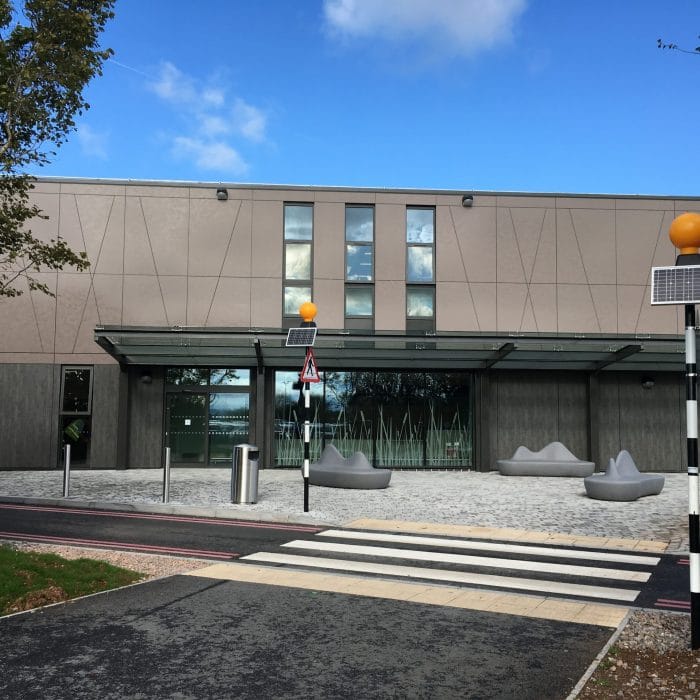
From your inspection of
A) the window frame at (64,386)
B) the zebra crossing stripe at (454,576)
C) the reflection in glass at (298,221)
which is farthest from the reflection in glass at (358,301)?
the zebra crossing stripe at (454,576)

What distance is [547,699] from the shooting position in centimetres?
443

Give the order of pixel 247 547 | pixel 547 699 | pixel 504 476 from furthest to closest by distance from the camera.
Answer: pixel 504 476 → pixel 247 547 → pixel 547 699

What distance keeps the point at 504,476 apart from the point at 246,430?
8100mm

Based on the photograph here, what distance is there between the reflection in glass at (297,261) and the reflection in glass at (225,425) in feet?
14.3

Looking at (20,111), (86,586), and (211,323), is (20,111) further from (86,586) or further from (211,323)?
(211,323)

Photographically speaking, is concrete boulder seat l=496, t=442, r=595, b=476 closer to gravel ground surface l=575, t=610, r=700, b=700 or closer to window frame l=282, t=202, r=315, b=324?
window frame l=282, t=202, r=315, b=324

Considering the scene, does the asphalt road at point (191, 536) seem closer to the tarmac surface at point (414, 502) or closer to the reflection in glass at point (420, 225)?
the tarmac surface at point (414, 502)

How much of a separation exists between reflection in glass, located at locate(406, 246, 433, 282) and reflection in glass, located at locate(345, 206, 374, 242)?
1461mm

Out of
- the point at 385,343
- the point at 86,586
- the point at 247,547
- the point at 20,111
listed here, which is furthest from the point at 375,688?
the point at 385,343

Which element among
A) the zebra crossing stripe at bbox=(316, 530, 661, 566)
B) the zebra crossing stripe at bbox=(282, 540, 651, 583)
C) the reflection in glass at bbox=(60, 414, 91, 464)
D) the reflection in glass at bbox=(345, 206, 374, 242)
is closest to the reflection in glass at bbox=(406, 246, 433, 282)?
the reflection in glass at bbox=(345, 206, 374, 242)

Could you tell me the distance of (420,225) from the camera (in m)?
23.0

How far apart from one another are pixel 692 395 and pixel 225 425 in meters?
18.1

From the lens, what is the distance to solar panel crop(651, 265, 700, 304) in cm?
533

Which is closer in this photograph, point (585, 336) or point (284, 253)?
point (585, 336)
